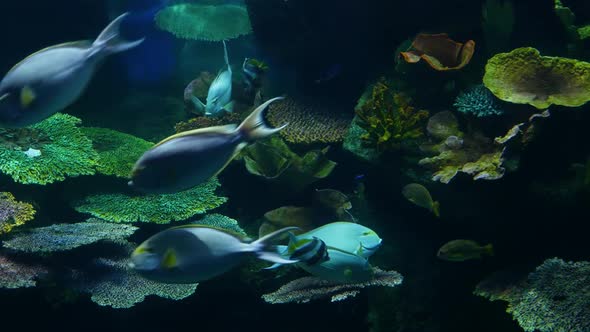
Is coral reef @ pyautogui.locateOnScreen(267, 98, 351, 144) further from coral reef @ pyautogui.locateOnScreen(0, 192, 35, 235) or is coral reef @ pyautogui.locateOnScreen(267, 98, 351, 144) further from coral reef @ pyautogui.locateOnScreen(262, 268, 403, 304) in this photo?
coral reef @ pyautogui.locateOnScreen(0, 192, 35, 235)

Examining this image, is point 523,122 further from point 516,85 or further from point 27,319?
point 27,319

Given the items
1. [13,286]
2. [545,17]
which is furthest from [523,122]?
[13,286]

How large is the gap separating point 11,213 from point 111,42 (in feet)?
6.20

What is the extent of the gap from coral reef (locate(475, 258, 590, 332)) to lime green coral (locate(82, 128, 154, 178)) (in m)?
3.49

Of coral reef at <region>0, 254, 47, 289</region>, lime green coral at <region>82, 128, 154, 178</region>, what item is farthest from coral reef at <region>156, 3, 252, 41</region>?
coral reef at <region>0, 254, 47, 289</region>

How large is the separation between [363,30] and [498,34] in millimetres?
1575

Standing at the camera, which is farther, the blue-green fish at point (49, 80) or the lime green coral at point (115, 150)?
the lime green coral at point (115, 150)

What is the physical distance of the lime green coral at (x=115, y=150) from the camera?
4.52 metres

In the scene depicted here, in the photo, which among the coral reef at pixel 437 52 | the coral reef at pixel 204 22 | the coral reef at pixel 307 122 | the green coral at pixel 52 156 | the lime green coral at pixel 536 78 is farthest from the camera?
the coral reef at pixel 204 22

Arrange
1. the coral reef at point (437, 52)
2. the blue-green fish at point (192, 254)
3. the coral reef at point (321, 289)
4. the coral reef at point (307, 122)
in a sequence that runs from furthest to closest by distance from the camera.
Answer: the coral reef at point (307, 122)
the coral reef at point (437, 52)
the coral reef at point (321, 289)
the blue-green fish at point (192, 254)

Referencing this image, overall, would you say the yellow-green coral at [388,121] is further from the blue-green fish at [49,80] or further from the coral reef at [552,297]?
the blue-green fish at [49,80]

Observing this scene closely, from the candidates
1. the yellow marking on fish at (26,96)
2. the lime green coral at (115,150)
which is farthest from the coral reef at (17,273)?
the yellow marking on fish at (26,96)

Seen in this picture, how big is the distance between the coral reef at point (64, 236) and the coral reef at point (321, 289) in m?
1.31

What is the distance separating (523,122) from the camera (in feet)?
13.0
